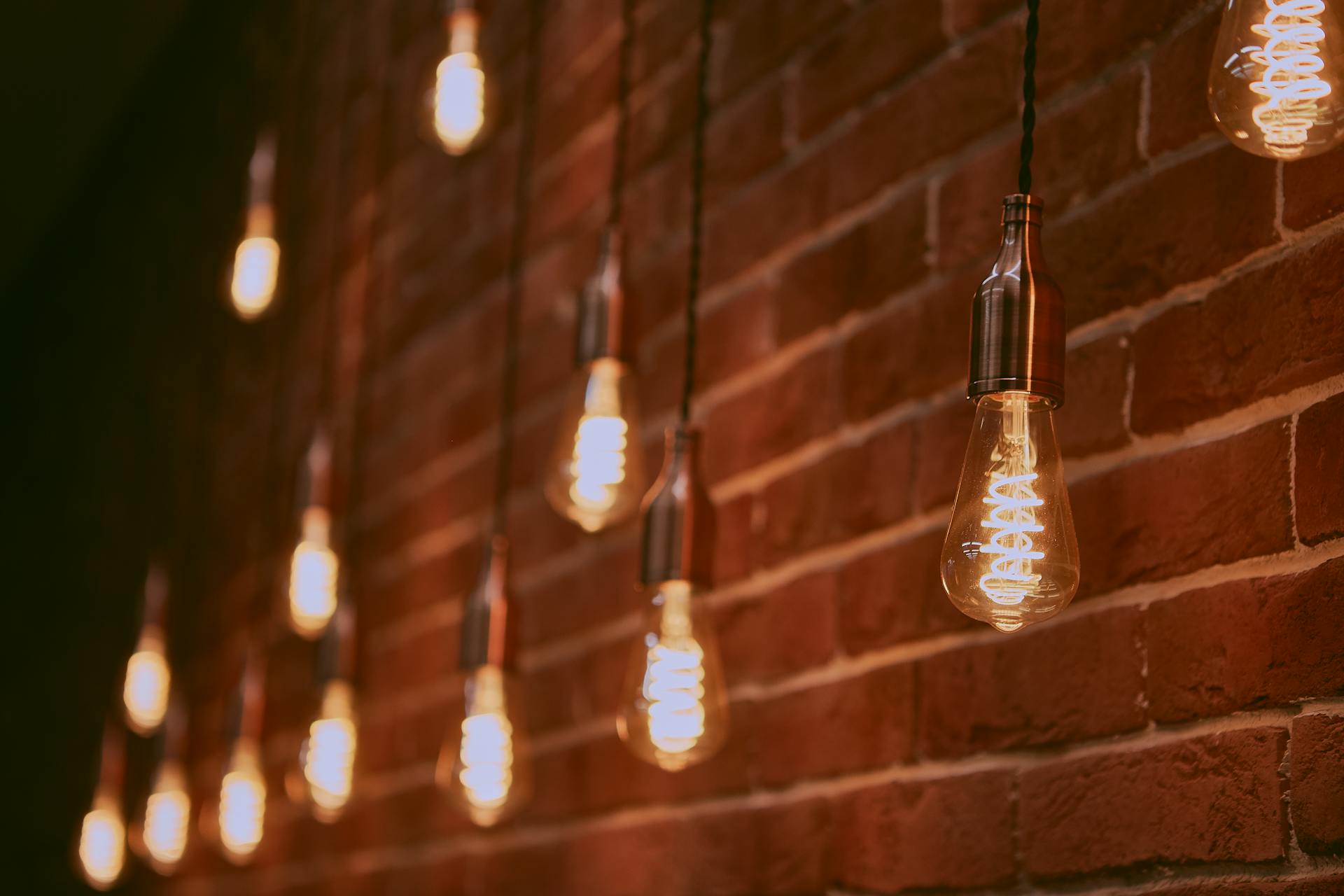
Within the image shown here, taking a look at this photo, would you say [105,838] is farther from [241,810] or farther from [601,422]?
[601,422]

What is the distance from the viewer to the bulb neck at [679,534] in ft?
3.00

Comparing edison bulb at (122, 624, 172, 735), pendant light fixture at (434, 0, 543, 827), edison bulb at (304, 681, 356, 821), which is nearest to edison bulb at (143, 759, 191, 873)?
edison bulb at (122, 624, 172, 735)

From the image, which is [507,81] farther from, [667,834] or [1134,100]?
[1134,100]

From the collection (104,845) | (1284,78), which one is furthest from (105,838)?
(1284,78)

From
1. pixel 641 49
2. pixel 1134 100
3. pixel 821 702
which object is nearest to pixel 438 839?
pixel 821 702

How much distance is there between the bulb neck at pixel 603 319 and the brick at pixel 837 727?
0.90ft

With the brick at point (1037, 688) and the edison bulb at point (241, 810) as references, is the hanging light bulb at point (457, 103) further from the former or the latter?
the edison bulb at point (241, 810)

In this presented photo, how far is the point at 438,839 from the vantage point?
1.62 meters

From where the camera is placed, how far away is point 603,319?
108cm

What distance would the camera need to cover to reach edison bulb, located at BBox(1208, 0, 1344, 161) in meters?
0.62

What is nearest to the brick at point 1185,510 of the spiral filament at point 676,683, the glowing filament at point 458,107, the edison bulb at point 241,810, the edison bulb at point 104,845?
the spiral filament at point 676,683

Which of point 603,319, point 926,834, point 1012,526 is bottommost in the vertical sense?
point 926,834

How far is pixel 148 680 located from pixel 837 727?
1350mm

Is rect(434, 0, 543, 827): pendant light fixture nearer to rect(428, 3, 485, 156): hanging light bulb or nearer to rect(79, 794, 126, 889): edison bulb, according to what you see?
rect(428, 3, 485, 156): hanging light bulb
